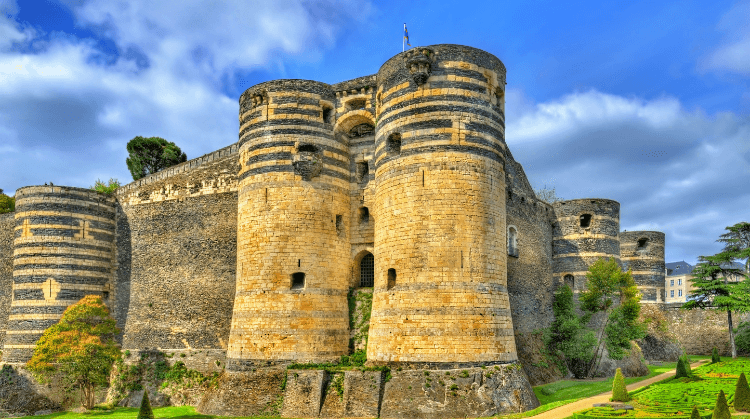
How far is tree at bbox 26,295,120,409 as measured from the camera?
Result: 2764 cm

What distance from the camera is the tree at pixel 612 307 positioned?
31.2 meters

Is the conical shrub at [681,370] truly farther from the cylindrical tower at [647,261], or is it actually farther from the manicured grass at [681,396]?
the cylindrical tower at [647,261]

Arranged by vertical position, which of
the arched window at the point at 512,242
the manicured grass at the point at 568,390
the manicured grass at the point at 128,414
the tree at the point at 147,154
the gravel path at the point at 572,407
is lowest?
the manicured grass at the point at 128,414

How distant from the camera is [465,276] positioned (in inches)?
825

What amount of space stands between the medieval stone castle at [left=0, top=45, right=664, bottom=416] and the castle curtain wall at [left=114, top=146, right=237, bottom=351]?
3.2 inches

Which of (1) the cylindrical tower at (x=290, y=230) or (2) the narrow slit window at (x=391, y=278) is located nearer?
(2) the narrow slit window at (x=391, y=278)

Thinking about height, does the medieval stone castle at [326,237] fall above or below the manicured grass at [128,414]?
above

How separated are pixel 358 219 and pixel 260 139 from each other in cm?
548

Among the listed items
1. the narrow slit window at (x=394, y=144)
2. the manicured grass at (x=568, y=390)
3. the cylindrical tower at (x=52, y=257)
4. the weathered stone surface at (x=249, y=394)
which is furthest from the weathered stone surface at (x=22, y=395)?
the manicured grass at (x=568, y=390)

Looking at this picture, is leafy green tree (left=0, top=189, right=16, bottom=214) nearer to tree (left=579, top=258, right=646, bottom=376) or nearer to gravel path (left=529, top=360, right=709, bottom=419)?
tree (left=579, top=258, right=646, bottom=376)

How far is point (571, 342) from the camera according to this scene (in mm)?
29906

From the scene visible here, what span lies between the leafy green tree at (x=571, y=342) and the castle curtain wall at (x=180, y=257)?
54.0 ft

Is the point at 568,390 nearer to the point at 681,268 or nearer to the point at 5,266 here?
the point at 5,266

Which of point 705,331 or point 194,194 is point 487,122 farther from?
point 705,331
